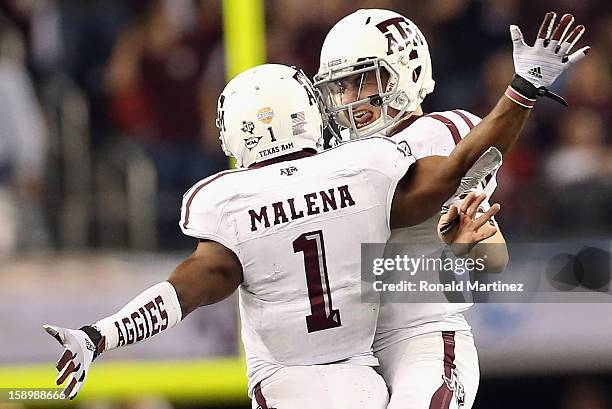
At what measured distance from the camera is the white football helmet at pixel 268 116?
128 inches

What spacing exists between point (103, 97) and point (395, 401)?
14.6 ft

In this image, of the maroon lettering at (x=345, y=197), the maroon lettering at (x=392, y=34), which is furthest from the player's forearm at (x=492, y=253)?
the maroon lettering at (x=392, y=34)

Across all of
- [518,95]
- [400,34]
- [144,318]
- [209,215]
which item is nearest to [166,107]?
[400,34]

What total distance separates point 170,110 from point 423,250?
3.98m

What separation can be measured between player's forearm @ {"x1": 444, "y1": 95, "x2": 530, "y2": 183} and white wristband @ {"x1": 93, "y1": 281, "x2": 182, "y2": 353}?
71 centimetres

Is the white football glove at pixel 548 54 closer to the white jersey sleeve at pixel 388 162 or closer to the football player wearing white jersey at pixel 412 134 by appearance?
the football player wearing white jersey at pixel 412 134

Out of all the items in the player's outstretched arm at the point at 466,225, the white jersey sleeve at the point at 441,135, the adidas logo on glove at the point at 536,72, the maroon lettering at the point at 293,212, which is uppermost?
the adidas logo on glove at the point at 536,72

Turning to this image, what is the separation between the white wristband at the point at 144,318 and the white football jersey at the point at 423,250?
0.56m

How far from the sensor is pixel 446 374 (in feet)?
10.8

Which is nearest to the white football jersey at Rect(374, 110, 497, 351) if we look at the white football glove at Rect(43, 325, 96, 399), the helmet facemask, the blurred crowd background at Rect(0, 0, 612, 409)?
the helmet facemask

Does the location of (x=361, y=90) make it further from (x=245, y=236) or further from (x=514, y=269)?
(x=514, y=269)

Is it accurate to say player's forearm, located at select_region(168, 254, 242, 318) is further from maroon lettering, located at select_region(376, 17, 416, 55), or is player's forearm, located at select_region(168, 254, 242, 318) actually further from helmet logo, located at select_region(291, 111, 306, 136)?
maroon lettering, located at select_region(376, 17, 416, 55)

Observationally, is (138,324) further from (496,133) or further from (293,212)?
(496,133)

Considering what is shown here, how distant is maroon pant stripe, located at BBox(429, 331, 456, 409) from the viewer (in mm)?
3232
